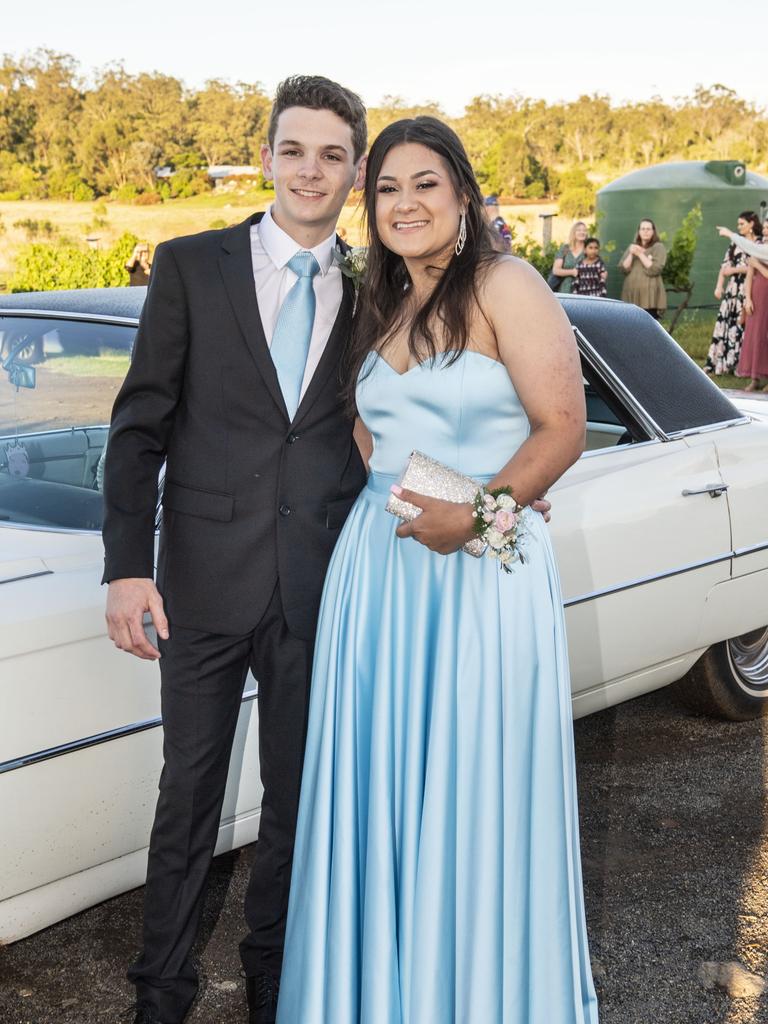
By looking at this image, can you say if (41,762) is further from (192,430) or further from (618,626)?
(618,626)

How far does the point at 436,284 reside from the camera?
2.23m

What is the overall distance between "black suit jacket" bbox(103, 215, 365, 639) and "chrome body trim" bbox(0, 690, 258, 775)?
0.93 ft

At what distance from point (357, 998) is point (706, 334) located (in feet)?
53.8

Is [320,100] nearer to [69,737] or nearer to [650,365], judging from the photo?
[69,737]

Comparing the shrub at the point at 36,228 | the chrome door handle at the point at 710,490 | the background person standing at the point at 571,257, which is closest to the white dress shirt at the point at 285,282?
the chrome door handle at the point at 710,490

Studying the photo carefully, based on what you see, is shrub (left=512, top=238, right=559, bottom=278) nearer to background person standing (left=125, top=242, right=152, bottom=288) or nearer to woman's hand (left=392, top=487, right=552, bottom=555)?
background person standing (left=125, top=242, right=152, bottom=288)

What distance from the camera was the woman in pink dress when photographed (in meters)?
12.6

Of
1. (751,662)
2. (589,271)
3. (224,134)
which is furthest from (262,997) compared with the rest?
(224,134)

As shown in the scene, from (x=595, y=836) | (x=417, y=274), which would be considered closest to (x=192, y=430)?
(x=417, y=274)

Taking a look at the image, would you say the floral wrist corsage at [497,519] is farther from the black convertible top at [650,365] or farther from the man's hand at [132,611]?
the black convertible top at [650,365]

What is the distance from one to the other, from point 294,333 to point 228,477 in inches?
12.2

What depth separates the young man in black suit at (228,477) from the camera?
2244mm

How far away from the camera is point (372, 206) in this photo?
7.38 feet

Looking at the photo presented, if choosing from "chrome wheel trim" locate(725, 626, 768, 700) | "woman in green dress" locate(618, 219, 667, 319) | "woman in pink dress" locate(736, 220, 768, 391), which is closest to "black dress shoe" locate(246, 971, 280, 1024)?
"chrome wheel trim" locate(725, 626, 768, 700)
